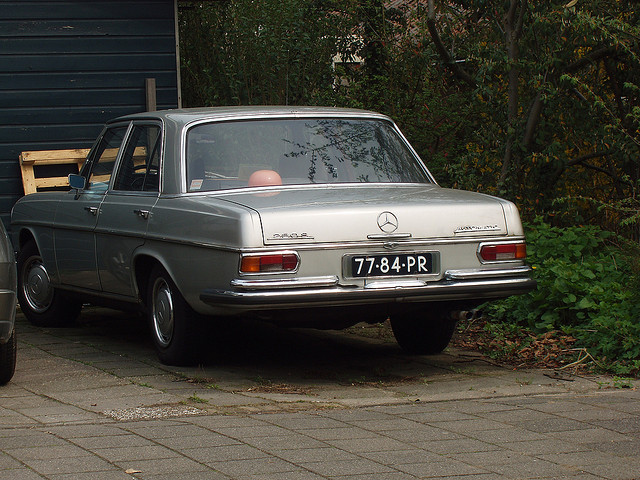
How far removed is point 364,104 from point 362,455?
8705 mm

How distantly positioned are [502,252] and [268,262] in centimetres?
147

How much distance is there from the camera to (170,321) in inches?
266

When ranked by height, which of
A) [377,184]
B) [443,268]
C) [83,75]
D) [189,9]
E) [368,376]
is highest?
[189,9]

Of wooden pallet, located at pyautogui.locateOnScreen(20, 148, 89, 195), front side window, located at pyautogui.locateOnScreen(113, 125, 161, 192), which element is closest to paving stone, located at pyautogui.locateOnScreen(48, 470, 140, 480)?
front side window, located at pyautogui.locateOnScreen(113, 125, 161, 192)

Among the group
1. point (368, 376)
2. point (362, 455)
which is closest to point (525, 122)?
point (368, 376)

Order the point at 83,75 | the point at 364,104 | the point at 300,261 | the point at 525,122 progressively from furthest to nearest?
the point at 364,104 → the point at 83,75 → the point at 525,122 → the point at 300,261

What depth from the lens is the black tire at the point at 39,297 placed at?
8.68m

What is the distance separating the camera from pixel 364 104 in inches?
505

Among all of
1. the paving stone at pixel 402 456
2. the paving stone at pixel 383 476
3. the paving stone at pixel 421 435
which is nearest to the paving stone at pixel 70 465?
the paving stone at pixel 383 476

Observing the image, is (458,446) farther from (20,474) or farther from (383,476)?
(20,474)

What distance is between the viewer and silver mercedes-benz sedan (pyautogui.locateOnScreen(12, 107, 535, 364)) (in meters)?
5.92

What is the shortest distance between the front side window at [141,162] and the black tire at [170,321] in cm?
65

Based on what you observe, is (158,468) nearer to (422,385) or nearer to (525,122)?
(422,385)

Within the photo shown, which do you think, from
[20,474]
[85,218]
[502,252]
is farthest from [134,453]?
[85,218]
